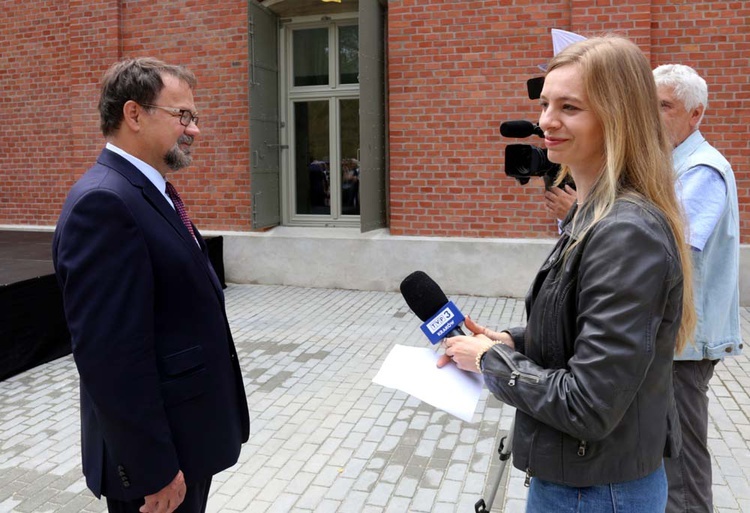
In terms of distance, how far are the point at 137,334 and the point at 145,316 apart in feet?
0.18

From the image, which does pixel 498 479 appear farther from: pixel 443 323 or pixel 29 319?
pixel 29 319

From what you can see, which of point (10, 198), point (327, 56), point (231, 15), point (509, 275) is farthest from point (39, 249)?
point (509, 275)

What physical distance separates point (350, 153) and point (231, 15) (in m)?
2.56

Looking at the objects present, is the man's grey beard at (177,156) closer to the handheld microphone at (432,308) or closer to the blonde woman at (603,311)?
the handheld microphone at (432,308)

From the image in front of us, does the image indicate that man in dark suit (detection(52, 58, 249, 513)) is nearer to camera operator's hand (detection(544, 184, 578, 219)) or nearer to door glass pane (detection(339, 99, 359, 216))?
camera operator's hand (detection(544, 184, 578, 219))

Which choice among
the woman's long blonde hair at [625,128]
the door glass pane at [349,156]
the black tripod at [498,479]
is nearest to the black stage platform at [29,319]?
the door glass pane at [349,156]

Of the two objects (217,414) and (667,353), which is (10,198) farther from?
(667,353)

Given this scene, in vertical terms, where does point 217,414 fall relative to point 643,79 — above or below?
below

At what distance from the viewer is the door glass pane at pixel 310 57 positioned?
951 cm

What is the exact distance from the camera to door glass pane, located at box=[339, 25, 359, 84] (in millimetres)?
9367

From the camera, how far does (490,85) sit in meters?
8.26

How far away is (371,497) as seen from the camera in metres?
3.60

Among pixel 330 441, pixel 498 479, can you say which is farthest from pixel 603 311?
pixel 330 441

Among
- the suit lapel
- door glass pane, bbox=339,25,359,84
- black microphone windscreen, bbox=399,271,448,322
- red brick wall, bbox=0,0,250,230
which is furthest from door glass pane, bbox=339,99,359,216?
black microphone windscreen, bbox=399,271,448,322
